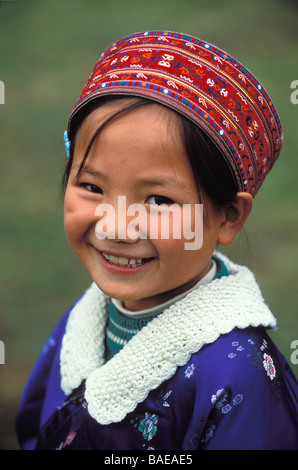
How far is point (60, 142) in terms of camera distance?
3898 millimetres

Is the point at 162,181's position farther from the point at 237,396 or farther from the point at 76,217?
the point at 237,396

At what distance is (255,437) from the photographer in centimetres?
122

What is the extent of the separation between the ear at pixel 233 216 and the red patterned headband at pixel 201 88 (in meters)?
0.04

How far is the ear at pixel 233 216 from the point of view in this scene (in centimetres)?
130

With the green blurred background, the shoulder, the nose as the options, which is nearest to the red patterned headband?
the nose

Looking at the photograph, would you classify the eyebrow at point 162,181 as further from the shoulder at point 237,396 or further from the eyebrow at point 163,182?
the shoulder at point 237,396

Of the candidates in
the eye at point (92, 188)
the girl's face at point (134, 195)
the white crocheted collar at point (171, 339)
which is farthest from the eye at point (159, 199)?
the white crocheted collar at point (171, 339)

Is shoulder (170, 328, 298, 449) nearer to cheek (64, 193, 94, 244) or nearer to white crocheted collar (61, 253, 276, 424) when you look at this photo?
white crocheted collar (61, 253, 276, 424)

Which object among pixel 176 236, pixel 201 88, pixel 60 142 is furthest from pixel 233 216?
pixel 60 142

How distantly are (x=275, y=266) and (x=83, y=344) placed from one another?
176 cm

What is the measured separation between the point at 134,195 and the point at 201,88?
27cm

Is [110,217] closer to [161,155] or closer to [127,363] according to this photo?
[161,155]
